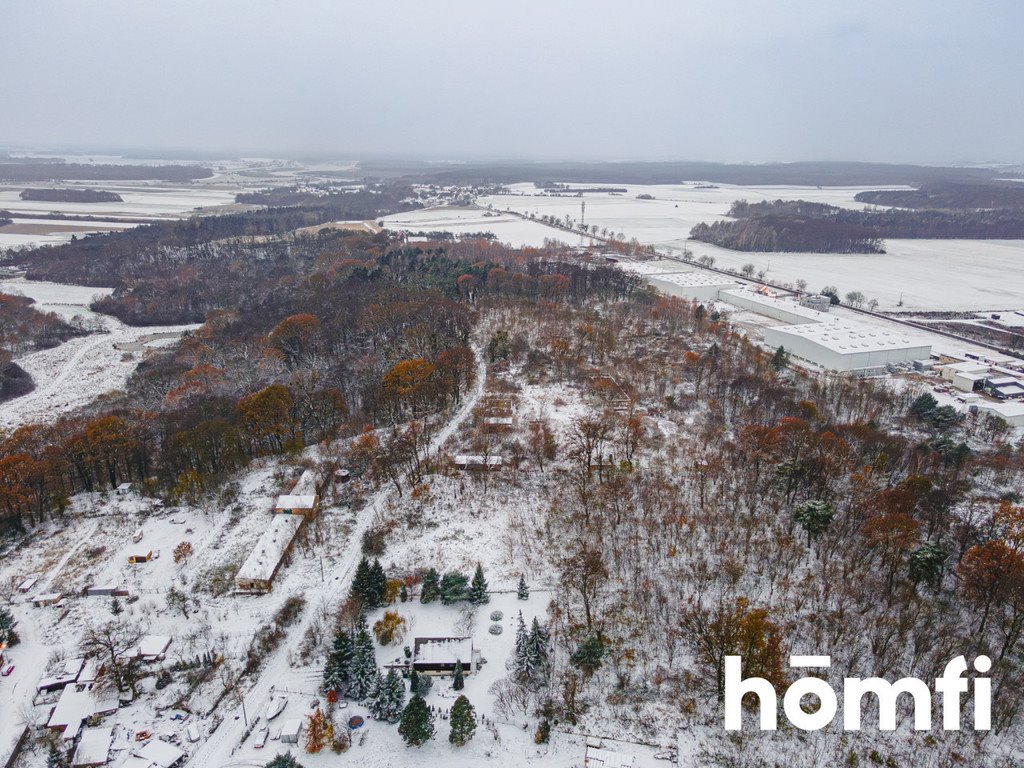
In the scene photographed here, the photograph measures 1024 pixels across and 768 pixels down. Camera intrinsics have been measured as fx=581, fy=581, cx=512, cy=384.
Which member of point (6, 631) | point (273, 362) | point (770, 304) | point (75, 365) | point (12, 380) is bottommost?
point (6, 631)

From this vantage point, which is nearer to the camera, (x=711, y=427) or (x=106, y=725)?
(x=106, y=725)

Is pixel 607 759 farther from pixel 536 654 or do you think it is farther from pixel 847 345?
pixel 847 345

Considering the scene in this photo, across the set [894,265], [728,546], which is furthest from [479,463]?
[894,265]

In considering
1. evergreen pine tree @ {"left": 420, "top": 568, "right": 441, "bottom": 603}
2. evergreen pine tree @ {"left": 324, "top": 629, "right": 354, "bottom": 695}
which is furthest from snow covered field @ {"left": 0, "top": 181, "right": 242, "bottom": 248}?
evergreen pine tree @ {"left": 324, "top": 629, "right": 354, "bottom": 695}

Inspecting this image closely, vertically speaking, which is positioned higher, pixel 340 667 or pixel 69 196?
pixel 69 196

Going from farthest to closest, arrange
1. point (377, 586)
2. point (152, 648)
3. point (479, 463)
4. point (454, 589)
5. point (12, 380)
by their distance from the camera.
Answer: point (12, 380) < point (479, 463) < point (454, 589) < point (377, 586) < point (152, 648)

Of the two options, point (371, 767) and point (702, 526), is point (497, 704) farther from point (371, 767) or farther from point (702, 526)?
point (702, 526)

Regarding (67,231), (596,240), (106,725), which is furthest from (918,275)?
(67,231)

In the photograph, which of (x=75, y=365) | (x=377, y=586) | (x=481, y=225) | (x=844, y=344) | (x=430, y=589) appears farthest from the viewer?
(x=481, y=225)
